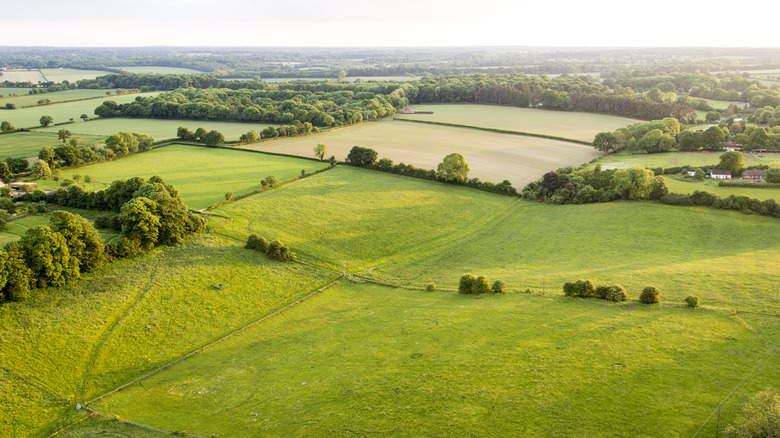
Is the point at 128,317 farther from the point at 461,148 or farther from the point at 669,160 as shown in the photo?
the point at 669,160

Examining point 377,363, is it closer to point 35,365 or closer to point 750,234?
point 35,365

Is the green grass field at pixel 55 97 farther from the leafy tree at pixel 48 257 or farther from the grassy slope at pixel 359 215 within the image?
the leafy tree at pixel 48 257

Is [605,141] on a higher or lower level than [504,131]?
lower

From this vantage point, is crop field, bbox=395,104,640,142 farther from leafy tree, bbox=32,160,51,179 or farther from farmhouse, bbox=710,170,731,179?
leafy tree, bbox=32,160,51,179

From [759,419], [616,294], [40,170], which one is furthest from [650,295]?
[40,170]

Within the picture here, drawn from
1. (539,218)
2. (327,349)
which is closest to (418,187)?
(539,218)

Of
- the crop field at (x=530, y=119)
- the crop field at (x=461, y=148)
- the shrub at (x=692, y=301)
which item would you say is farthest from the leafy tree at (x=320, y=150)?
the shrub at (x=692, y=301)
